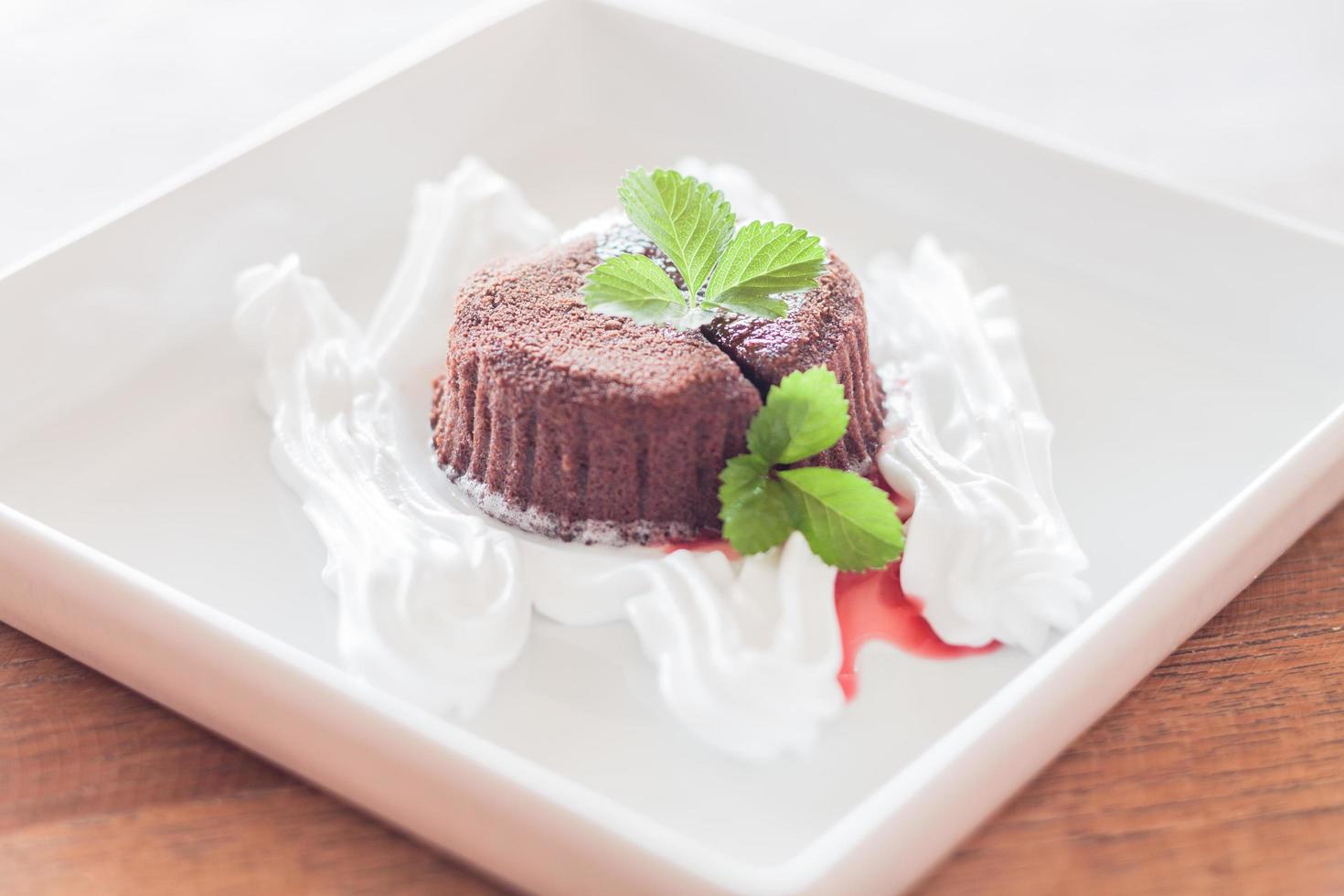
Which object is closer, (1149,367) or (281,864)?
(281,864)

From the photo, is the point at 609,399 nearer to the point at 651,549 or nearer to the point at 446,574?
the point at 651,549

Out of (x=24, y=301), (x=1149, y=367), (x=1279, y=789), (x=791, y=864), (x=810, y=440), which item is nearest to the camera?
(x=791, y=864)

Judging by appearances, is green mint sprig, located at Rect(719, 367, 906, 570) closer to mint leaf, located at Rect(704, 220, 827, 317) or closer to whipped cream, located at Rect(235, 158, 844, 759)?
whipped cream, located at Rect(235, 158, 844, 759)

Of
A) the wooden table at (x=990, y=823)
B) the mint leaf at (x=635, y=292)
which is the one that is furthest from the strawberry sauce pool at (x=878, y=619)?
the mint leaf at (x=635, y=292)

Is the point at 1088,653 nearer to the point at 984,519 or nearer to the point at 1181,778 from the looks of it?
the point at 1181,778

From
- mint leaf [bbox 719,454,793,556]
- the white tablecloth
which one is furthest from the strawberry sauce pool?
the white tablecloth

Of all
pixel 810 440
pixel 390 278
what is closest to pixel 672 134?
pixel 390 278
